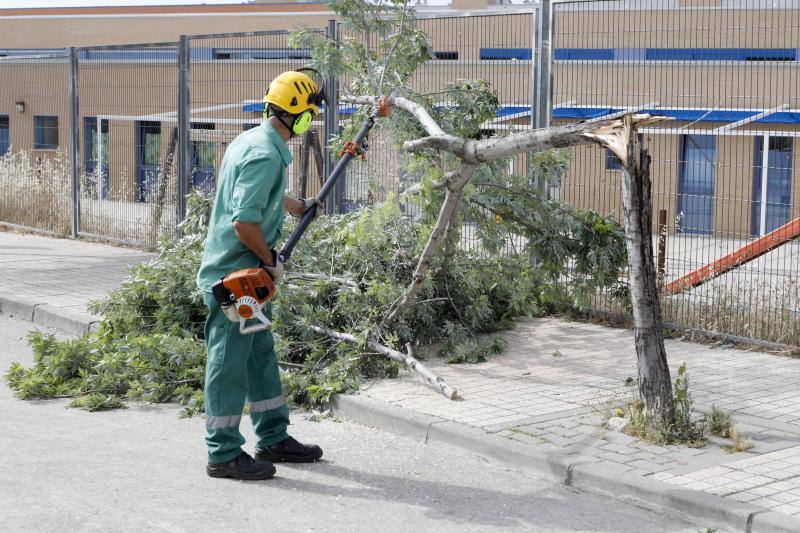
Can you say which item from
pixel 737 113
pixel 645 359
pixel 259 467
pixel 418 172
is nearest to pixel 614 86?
pixel 737 113

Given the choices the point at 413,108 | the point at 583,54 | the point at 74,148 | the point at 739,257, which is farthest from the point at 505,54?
the point at 74,148

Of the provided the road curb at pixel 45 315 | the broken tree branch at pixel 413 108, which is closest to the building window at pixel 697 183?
the broken tree branch at pixel 413 108

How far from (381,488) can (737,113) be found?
535 cm

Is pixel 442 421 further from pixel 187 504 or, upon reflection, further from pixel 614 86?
pixel 614 86

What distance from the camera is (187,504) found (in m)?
5.33

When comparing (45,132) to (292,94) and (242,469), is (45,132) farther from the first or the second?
(242,469)

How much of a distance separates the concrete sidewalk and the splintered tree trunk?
5781mm

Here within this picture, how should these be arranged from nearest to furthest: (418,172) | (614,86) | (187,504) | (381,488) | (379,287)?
(187,504)
(381,488)
(379,287)
(418,172)
(614,86)

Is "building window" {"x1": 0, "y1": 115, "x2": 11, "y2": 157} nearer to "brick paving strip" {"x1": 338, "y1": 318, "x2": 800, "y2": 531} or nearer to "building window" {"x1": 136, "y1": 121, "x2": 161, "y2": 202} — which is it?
"building window" {"x1": 136, "y1": 121, "x2": 161, "y2": 202}

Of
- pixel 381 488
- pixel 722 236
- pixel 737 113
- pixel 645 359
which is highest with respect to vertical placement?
pixel 737 113

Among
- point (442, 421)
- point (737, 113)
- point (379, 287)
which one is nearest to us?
point (442, 421)

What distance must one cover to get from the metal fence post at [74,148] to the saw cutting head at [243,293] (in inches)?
465

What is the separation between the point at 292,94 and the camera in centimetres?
595

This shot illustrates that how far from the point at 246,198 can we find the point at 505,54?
6025mm
